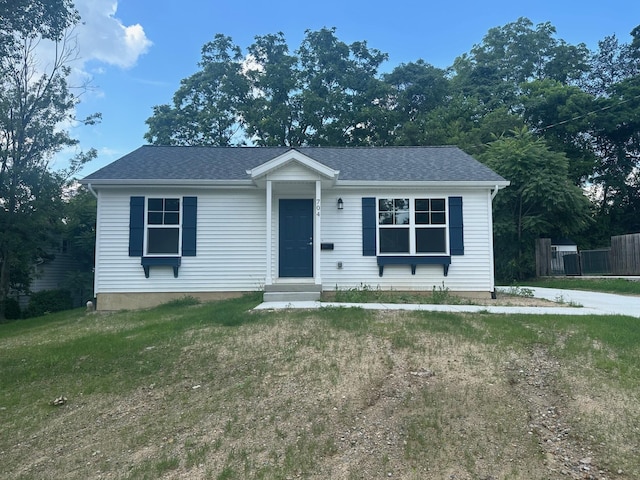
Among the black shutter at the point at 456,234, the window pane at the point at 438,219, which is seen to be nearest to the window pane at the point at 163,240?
the window pane at the point at 438,219

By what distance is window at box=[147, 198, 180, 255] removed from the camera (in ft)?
34.6

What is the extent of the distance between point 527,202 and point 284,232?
11386mm

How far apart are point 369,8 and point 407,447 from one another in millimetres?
16836

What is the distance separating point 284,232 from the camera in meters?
10.9

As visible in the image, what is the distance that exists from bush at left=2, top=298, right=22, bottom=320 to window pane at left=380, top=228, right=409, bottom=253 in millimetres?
14115

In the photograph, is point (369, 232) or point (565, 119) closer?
point (369, 232)

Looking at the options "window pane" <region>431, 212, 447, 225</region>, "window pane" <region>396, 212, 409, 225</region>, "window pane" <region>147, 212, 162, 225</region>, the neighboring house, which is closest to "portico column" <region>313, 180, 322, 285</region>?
"window pane" <region>396, 212, 409, 225</region>

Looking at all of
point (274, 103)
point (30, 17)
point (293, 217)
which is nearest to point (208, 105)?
point (274, 103)

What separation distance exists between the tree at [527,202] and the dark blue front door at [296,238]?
388 inches

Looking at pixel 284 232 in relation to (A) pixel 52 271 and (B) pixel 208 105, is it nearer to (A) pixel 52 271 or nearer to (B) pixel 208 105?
(A) pixel 52 271

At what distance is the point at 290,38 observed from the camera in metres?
30.5

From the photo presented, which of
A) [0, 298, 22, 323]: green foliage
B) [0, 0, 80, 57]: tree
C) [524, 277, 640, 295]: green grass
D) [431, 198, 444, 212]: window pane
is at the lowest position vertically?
[0, 298, 22, 323]: green foliage

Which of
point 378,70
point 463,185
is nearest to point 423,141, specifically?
point 378,70

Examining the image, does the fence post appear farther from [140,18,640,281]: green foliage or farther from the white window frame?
the white window frame
